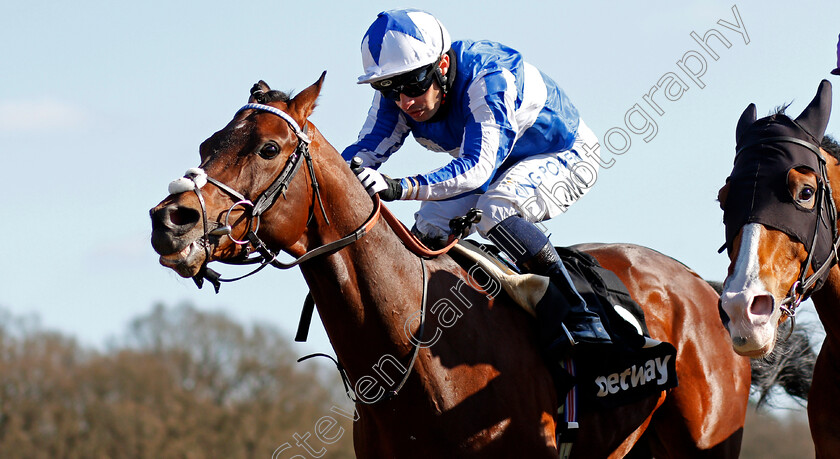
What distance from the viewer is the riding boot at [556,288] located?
15.0 feet

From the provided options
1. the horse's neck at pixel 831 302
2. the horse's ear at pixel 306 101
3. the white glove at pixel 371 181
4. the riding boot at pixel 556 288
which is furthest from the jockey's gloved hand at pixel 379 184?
the horse's neck at pixel 831 302

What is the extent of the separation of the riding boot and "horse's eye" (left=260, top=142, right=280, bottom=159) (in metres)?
1.36

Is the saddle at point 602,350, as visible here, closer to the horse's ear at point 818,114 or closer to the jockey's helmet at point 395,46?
the jockey's helmet at point 395,46

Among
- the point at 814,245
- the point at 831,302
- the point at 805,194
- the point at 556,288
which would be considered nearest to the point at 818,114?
the point at 805,194

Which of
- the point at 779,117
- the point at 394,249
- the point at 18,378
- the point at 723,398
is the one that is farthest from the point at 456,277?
the point at 18,378

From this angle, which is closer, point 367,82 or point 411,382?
point 411,382

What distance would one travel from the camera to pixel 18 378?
23.4 m

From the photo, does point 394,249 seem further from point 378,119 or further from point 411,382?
point 378,119

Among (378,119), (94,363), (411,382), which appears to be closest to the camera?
(411,382)

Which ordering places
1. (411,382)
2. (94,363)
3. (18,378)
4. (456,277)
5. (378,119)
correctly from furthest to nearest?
(94,363), (18,378), (378,119), (456,277), (411,382)

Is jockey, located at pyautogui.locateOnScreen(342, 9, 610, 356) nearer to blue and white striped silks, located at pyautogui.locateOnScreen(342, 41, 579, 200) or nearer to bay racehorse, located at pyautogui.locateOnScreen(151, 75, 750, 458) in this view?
blue and white striped silks, located at pyautogui.locateOnScreen(342, 41, 579, 200)

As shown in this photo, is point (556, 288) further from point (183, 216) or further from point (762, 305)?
point (183, 216)

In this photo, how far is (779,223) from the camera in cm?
377

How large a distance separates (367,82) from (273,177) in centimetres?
103
